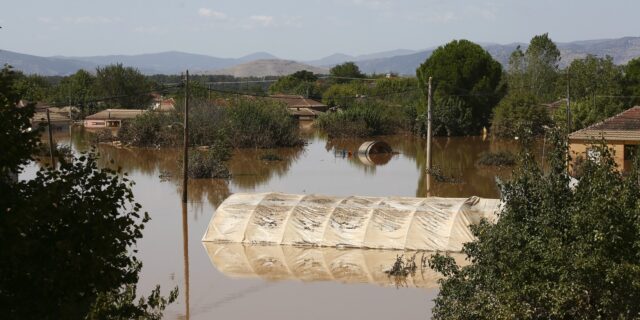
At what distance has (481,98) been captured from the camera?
5934 centimetres

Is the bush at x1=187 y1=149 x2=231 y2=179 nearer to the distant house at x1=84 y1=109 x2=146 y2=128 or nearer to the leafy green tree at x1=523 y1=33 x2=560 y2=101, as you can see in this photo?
the distant house at x1=84 y1=109 x2=146 y2=128

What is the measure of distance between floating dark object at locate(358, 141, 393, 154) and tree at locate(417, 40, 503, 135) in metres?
10.3

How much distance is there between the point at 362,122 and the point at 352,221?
37647 millimetres

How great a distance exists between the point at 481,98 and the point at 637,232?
163 feet

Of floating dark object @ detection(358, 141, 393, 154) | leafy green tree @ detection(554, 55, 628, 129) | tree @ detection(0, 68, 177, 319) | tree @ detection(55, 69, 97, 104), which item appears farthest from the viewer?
tree @ detection(55, 69, 97, 104)

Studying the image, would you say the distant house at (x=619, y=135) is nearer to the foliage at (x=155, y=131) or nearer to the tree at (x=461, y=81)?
the tree at (x=461, y=81)

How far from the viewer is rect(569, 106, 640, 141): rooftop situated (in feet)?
114

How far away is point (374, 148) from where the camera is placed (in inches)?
1905

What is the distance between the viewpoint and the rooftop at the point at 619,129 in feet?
114

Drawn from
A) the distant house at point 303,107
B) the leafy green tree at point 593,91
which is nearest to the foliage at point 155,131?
the leafy green tree at point 593,91

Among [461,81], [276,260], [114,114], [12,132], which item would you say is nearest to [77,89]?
[114,114]

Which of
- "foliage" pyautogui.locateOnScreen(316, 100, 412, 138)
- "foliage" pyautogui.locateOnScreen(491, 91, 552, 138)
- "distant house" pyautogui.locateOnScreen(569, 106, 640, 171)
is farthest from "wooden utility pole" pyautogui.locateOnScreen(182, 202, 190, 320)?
"foliage" pyautogui.locateOnScreen(316, 100, 412, 138)

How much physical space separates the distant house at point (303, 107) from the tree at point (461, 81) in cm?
1752

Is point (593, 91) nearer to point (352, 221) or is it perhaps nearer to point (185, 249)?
point (352, 221)
